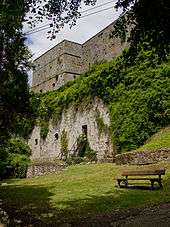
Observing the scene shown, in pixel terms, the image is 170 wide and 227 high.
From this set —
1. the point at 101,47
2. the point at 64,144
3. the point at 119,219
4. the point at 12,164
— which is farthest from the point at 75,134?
the point at 119,219

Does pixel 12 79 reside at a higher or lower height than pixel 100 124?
higher

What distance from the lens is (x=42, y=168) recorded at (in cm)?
2644

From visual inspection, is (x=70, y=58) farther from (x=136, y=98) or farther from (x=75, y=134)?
(x=136, y=98)

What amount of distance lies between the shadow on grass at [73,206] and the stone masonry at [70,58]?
24.0 metres

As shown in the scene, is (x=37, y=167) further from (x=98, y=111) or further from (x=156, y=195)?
(x=156, y=195)

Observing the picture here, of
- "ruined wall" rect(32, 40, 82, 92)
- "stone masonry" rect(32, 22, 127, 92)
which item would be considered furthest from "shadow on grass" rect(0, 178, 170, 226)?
"ruined wall" rect(32, 40, 82, 92)

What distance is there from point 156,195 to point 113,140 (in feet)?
48.6

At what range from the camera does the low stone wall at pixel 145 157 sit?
63.5 feet

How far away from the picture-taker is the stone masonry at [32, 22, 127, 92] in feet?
123

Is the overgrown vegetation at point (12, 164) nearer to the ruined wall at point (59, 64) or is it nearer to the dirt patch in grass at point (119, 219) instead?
the ruined wall at point (59, 64)

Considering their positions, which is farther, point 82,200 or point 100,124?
point 100,124

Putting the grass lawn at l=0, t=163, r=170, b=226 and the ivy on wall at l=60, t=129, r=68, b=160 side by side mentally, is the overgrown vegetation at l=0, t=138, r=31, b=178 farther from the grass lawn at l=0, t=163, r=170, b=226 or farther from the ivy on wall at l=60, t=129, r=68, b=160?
the grass lawn at l=0, t=163, r=170, b=226

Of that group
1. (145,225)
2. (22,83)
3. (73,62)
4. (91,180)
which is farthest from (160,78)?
(73,62)

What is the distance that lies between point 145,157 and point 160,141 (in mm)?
1849
